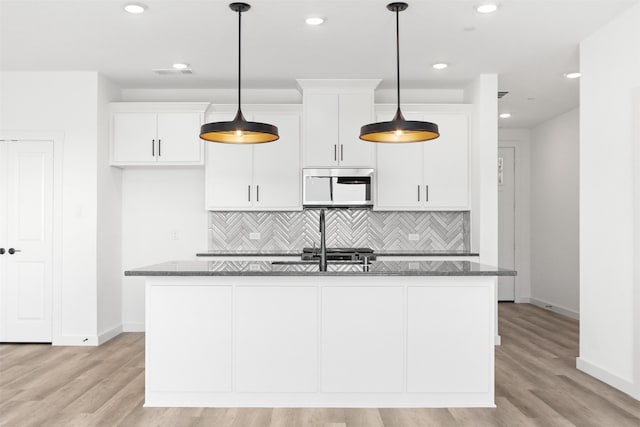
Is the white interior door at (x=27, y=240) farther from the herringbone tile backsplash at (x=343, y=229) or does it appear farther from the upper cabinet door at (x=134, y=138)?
the herringbone tile backsplash at (x=343, y=229)

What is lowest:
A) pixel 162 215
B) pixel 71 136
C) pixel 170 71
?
pixel 162 215

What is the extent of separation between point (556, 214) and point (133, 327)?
5.81 m

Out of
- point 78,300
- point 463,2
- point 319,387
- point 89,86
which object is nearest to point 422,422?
point 319,387

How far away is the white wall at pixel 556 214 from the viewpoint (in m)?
6.86

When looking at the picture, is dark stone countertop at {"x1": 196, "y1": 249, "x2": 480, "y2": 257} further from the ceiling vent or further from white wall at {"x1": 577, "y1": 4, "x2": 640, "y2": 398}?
the ceiling vent

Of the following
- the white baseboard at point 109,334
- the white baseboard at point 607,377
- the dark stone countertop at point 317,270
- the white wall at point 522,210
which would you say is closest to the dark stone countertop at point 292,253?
the white baseboard at point 109,334

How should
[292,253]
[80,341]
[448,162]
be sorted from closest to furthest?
[80,341] < [292,253] < [448,162]

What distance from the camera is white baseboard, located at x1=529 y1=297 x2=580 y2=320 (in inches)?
266

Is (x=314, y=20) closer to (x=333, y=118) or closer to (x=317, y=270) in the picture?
(x=333, y=118)

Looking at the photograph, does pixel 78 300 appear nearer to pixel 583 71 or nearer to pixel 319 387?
pixel 319 387

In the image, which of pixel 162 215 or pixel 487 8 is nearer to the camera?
pixel 487 8

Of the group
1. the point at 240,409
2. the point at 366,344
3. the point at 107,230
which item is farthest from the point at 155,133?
the point at 366,344

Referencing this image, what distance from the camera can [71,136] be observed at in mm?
5297

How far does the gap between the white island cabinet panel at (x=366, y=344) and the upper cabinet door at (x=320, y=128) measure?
96.5 inches
